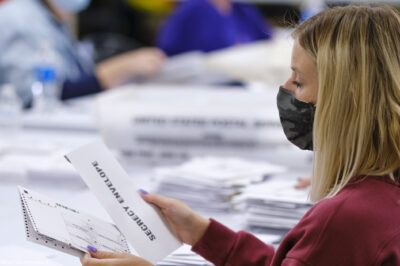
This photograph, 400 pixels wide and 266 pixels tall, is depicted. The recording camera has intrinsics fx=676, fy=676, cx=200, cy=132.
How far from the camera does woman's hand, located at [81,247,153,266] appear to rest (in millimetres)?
1157

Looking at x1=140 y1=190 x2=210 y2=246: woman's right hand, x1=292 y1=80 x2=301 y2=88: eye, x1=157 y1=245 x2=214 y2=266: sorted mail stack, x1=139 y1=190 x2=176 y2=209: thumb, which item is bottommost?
x1=157 y1=245 x2=214 y2=266: sorted mail stack

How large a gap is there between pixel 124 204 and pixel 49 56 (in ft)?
6.19

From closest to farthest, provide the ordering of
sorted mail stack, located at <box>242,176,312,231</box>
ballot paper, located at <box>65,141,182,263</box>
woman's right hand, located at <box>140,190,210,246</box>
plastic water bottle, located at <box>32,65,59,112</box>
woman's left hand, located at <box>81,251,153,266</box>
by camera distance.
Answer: woman's left hand, located at <box>81,251,153,266</box> < ballot paper, located at <box>65,141,182,263</box> < woman's right hand, located at <box>140,190,210,246</box> < sorted mail stack, located at <box>242,176,312,231</box> < plastic water bottle, located at <box>32,65,59,112</box>

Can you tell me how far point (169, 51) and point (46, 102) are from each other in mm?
1395

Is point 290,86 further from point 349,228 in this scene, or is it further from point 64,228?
point 64,228

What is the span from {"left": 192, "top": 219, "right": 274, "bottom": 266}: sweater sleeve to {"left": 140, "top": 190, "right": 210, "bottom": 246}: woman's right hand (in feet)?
0.05

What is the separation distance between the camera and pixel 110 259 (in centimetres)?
117

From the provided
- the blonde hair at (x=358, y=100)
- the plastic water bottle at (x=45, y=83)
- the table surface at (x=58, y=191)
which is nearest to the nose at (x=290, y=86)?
the blonde hair at (x=358, y=100)

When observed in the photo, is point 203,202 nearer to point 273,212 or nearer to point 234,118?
point 273,212

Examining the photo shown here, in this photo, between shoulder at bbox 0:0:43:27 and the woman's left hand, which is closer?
the woman's left hand

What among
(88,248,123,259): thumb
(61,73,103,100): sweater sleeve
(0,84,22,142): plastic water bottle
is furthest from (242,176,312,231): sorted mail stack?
(61,73,103,100): sweater sleeve

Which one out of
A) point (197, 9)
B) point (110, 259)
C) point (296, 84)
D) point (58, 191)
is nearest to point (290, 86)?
point (296, 84)

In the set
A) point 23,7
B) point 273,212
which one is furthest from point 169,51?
point 273,212

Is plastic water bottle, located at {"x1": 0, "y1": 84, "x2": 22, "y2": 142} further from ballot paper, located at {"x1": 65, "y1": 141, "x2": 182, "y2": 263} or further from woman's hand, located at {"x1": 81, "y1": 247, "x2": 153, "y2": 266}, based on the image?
woman's hand, located at {"x1": 81, "y1": 247, "x2": 153, "y2": 266}
